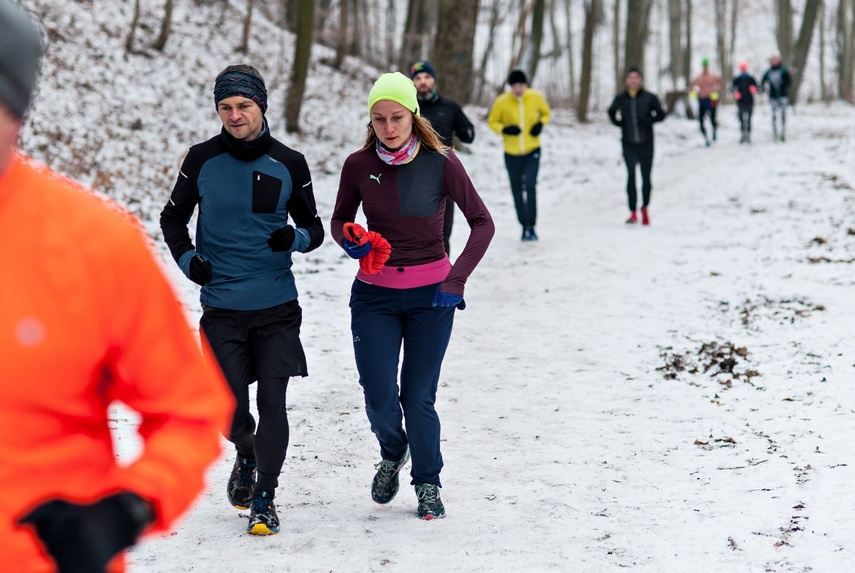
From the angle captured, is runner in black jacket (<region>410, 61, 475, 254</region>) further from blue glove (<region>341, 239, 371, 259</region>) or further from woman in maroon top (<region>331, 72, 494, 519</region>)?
blue glove (<region>341, 239, 371, 259</region>)

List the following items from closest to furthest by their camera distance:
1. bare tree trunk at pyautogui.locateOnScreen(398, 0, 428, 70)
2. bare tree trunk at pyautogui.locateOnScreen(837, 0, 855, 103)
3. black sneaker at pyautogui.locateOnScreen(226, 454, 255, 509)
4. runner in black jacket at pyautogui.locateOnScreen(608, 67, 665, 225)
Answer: black sneaker at pyautogui.locateOnScreen(226, 454, 255, 509), runner in black jacket at pyautogui.locateOnScreen(608, 67, 665, 225), bare tree trunk at pyautogui.locateOnScreen(398, 0, 428, 70), bare tree trunk at pyautogui.locateOnScreen(837, 0, 855, 103)

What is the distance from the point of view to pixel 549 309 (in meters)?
9.33

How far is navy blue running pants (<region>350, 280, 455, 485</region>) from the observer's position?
4770mm

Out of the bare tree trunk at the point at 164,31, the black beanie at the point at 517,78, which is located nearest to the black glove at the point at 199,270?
the black beanie at the point at 517,78

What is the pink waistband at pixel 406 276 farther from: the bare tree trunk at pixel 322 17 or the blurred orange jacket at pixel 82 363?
the bare tree trunk at pixel 322 17

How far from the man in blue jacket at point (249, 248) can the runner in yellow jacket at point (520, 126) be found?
768cm

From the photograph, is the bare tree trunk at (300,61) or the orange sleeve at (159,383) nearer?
the orange sleeve at (159,383)

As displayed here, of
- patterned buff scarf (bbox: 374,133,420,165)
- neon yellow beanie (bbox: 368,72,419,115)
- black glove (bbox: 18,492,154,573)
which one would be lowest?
black glove (bbox: 18,492,154,573)

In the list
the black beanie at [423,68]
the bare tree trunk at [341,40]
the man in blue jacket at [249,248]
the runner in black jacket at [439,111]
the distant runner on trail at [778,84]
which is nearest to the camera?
the man in blue jacket at [249,248]

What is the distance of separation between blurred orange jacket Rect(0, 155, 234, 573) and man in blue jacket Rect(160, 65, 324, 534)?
8.80ft

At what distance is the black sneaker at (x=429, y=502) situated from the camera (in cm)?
490

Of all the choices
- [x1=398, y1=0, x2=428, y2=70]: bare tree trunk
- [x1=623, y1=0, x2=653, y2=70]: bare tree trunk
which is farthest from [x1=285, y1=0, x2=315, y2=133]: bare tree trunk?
[x1=623, y1=0, x2=653, y2=70]: bare tree trunk

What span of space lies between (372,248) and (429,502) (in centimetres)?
133

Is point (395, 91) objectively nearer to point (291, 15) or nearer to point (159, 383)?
point (159, 383)
